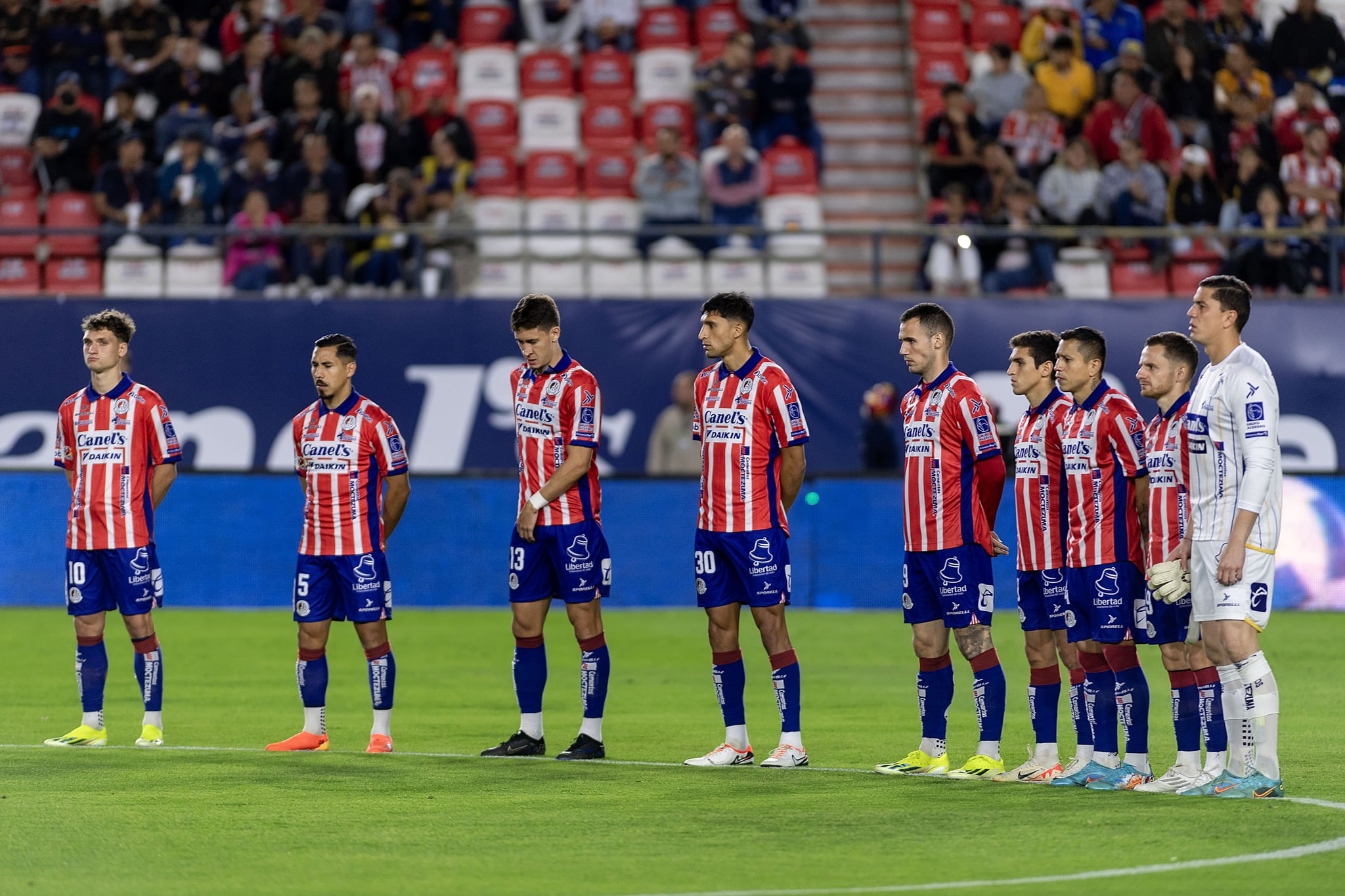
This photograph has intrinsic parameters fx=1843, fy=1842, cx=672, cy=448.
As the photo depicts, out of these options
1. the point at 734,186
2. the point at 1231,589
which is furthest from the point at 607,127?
the point at 1231,589

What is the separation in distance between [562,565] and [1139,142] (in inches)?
541

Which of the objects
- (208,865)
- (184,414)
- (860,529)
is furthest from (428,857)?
(184,414)

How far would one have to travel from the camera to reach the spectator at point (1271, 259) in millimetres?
20594

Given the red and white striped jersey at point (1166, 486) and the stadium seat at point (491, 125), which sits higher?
the stadium seat at point (491, 125)

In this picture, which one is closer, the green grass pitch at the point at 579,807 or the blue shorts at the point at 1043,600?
the green grass pitch at the point at 579,807

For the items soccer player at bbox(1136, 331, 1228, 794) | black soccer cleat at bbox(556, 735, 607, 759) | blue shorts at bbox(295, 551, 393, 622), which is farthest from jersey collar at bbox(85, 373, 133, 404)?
soccer player at bbox(1136, 331, 1228, 794)

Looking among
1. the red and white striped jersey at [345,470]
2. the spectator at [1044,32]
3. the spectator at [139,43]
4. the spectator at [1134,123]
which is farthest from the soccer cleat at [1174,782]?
the spectator at [139,43]

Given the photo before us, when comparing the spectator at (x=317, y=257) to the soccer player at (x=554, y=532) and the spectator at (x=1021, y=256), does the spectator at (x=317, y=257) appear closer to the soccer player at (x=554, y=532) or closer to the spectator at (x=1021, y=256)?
the spectator at (x=1021, y=256)

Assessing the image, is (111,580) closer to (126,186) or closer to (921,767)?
(921,767)

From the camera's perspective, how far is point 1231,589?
789cm

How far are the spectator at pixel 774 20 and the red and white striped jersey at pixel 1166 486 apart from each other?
14.4m

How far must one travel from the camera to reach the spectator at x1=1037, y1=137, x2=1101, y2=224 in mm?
20922

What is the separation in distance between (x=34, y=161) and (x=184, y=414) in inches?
146

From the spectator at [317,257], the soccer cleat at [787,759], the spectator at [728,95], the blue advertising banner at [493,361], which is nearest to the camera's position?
the soccer cleat at [787,759]
